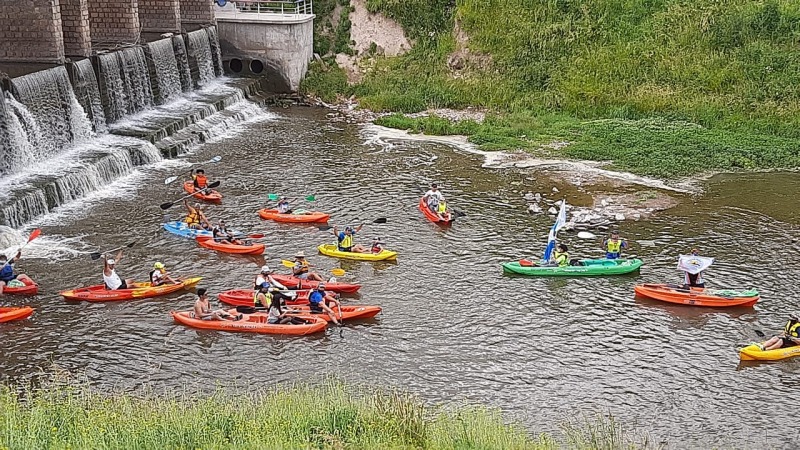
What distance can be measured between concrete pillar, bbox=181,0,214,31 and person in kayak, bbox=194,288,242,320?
24.4 metres

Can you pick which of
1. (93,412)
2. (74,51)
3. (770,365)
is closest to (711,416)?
(770,365)

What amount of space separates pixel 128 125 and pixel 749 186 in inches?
852

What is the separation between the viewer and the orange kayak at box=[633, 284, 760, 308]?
67.9ft

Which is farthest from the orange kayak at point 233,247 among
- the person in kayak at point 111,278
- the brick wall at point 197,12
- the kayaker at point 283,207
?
the brick wall at point 197,12

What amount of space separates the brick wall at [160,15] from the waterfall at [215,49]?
1369mm

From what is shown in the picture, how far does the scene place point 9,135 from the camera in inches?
1085

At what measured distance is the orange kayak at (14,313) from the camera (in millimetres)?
19312

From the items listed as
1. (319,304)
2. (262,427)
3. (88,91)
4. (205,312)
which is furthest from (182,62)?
(262,427)

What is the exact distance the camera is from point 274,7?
137ft

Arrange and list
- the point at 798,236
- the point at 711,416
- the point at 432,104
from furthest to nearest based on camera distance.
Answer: the point at 432,104
the point at 798,236
the point at 711,416

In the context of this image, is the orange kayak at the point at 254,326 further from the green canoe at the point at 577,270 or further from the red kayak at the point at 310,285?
the green canoe at the point at 577,270

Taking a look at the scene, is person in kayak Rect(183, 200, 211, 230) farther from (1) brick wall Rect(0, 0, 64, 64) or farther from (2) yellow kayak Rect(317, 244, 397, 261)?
(1) brick wall Rect(0, 0, 64, 64)

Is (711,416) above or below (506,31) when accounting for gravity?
below

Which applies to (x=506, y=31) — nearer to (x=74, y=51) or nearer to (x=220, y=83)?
(x=220, y=83)
